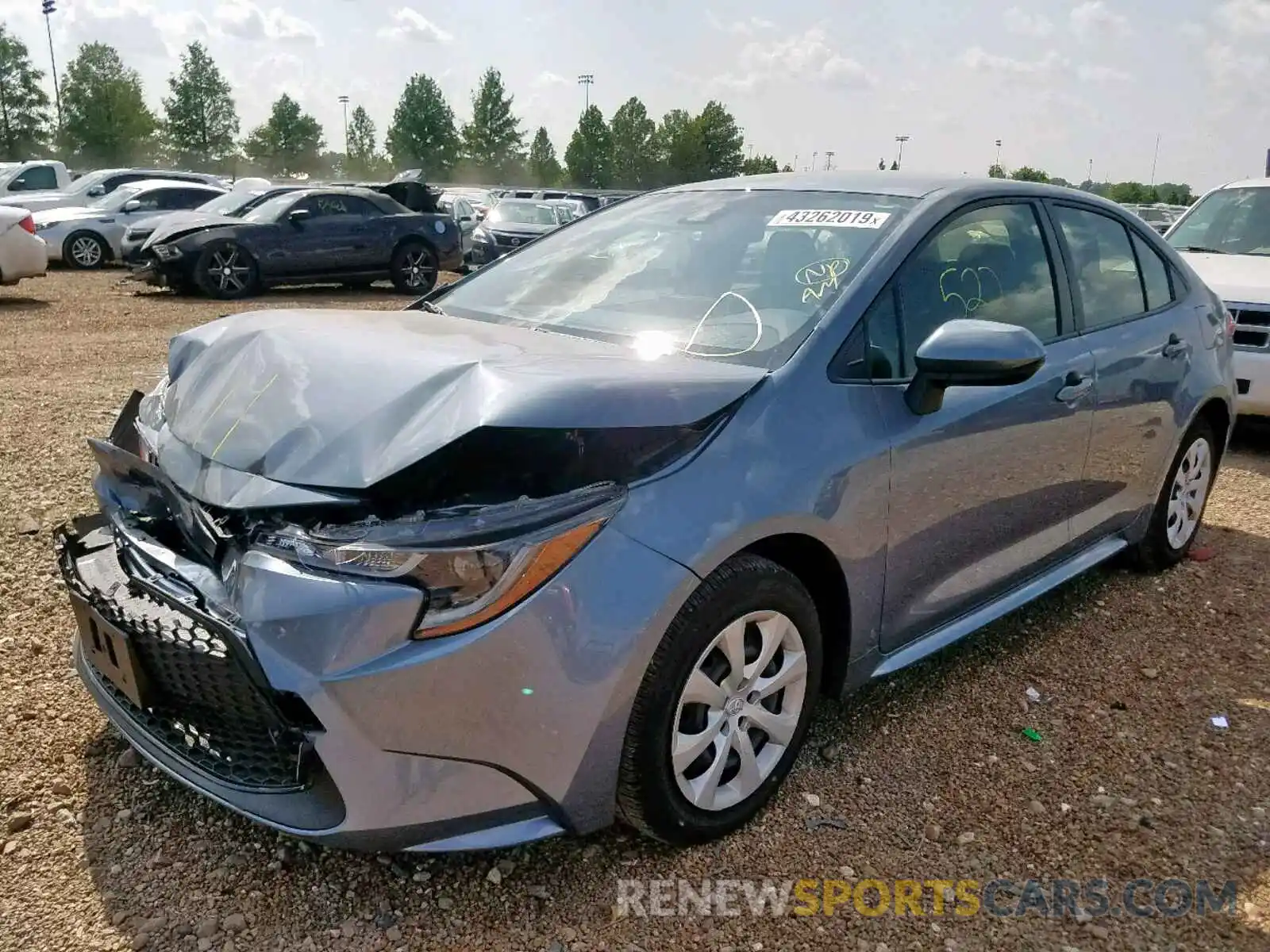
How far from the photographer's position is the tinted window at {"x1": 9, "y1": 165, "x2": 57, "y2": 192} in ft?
64.0

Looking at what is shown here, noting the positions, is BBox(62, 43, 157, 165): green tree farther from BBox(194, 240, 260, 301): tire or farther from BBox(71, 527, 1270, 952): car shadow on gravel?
BBox(71, 527, 1270, 952): car shadow on gravel

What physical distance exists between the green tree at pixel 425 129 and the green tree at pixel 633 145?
559 inches

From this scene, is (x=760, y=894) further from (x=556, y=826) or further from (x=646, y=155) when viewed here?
(x=646, y=155)

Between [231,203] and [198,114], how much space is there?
212 feet

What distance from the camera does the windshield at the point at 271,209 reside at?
43.9ft

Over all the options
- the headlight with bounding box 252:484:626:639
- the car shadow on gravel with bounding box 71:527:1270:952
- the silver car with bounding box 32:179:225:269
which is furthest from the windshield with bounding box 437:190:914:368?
the silver car with bounding box 32:179:225:269

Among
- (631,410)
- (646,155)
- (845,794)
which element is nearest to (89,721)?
(631,410)

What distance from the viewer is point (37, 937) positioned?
211cm

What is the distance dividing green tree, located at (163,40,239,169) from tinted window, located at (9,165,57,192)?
56467 millimetres

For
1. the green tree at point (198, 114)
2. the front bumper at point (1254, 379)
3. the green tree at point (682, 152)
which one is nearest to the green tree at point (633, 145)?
the green tree at point (682, 152)

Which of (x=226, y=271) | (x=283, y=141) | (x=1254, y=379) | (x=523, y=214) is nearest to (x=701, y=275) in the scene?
(x=1254, y=379)

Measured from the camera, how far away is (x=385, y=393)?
7.29 feet

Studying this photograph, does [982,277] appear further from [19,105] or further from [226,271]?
[19,105]

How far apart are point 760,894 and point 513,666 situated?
0.86 metres
